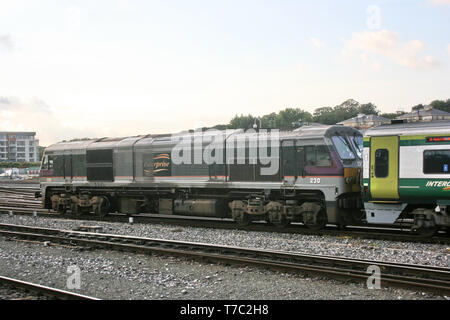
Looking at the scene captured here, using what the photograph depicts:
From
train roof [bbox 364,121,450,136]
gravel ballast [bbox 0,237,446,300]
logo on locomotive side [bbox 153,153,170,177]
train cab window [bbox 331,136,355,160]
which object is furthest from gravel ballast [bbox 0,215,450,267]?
train roof [bbox 364,121,450,136]

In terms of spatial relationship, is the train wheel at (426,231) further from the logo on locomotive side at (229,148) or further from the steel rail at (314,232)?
the logo on locomotive side at (229,148)

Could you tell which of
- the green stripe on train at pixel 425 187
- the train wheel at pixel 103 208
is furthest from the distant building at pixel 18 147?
the green stripe on train at pixel 425 187

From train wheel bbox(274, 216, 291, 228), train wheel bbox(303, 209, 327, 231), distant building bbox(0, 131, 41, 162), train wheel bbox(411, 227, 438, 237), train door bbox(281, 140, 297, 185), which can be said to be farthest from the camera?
distant building bbox(0, 131, 41, 162)

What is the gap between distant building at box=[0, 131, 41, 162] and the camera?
550 feet

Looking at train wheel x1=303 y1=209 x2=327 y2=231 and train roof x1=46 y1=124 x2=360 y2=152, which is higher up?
train roof x1=46 y1=124 x2=360 y2=152

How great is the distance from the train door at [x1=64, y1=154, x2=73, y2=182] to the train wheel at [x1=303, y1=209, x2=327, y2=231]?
12535mm

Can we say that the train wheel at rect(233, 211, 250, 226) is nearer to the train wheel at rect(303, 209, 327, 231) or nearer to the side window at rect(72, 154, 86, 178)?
the train wheel at rect(303, 209, 327, 231)

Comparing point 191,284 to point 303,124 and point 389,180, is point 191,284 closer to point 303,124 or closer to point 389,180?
point 389,180

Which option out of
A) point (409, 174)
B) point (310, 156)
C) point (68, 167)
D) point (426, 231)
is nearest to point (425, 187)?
point (409, 174)

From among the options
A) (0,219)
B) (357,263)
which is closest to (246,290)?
(357,263)

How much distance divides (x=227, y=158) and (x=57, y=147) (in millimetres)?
10526

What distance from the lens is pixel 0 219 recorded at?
20.7 meters

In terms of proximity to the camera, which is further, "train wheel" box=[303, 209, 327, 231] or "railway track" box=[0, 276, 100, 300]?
"train wheel" box=[303, 209, 327, 231]

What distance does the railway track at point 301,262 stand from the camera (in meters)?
8.70
